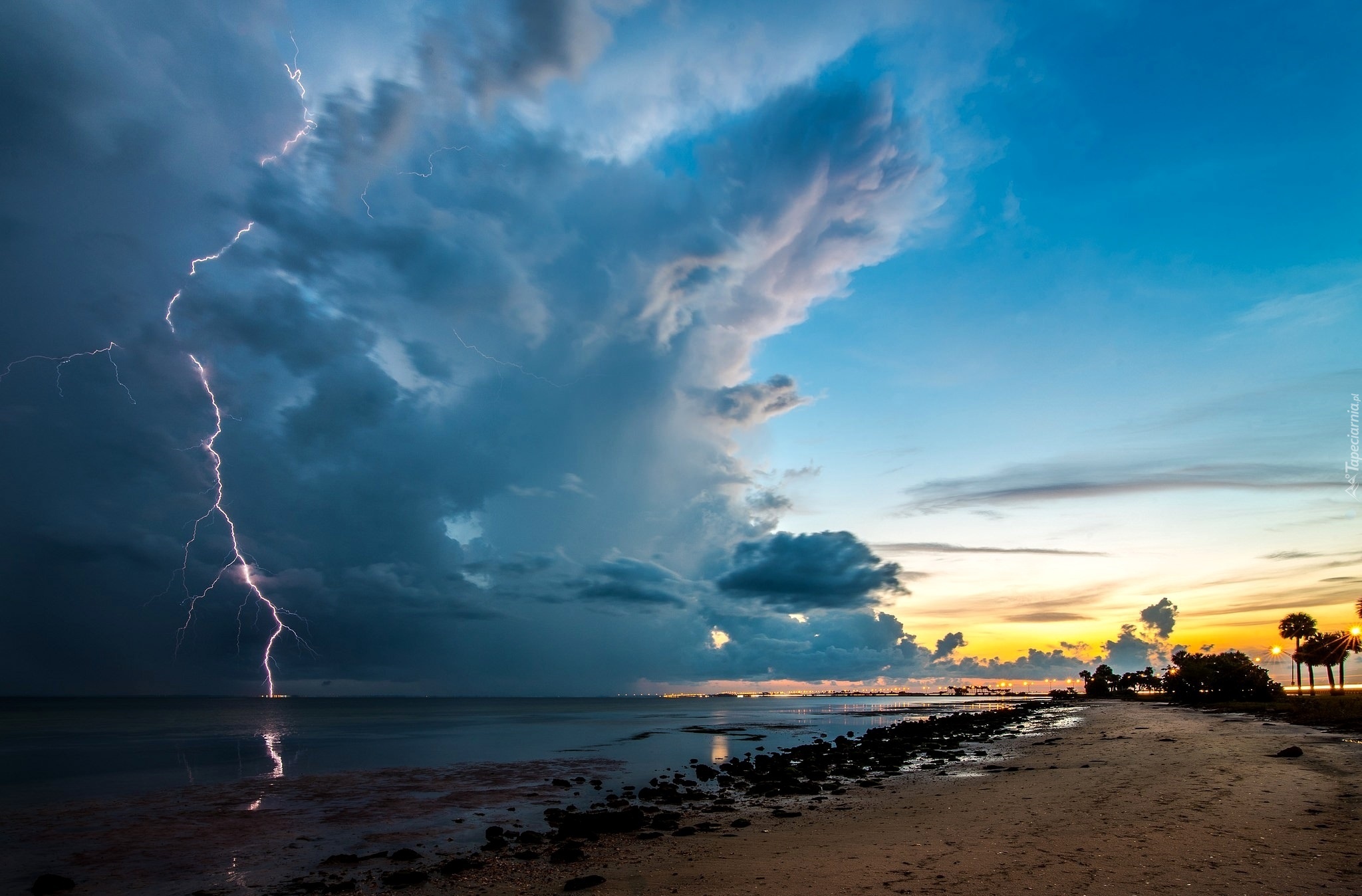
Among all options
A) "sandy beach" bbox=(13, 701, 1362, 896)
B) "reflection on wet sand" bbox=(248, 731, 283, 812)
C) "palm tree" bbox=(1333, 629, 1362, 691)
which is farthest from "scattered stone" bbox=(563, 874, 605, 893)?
"palm tree" bbox=(1333, 629, 1362, 691)

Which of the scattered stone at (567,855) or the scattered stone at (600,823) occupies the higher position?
the scattered stone at (567,855)

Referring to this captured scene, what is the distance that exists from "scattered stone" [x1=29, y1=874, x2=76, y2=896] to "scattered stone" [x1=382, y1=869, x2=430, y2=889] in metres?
10.1

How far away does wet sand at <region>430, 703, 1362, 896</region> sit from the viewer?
13414 millimetres

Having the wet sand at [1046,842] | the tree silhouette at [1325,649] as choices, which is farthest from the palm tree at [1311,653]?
the wet sand at [1046,842]

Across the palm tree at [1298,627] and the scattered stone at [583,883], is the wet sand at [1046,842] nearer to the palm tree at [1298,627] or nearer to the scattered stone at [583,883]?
the scattered stone at [583,883]

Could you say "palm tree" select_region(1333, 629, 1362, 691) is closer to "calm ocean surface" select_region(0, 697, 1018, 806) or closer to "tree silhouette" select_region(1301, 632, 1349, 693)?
"tree silhouette" select_region(1301, 632, 1349, 693)

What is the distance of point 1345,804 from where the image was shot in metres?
18.1

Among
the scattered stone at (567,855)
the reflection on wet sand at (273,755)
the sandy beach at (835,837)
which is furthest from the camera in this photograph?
the reflection on wet sand at (273,755)

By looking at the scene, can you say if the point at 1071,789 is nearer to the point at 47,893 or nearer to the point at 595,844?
the point at 595,844

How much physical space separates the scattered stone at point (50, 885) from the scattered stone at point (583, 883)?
15975mm

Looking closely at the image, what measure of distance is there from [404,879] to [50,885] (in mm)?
11243

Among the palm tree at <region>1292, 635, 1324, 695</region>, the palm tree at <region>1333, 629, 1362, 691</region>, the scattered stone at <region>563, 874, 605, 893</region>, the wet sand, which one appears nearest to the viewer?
the wet sand

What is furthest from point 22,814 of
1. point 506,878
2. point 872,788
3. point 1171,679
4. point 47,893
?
point 1171,679

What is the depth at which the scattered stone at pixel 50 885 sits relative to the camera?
19125 mm
